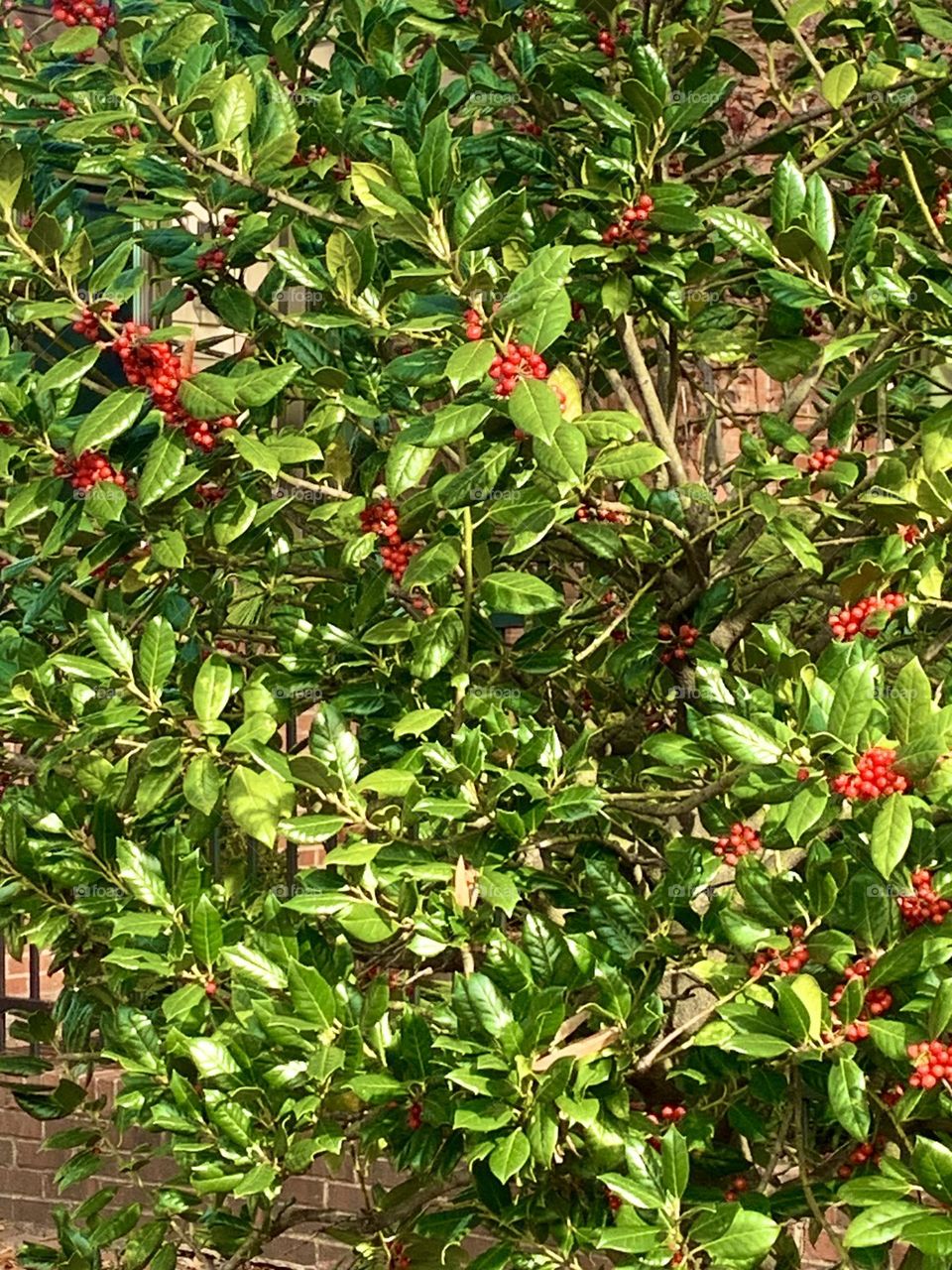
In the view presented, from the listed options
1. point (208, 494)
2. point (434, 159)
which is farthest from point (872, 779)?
point (208, 494)

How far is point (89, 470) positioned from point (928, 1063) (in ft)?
4.77

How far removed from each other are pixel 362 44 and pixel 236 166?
20.1 inches

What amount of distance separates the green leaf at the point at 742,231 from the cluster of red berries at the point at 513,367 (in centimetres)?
42

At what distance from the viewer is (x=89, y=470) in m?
2.83

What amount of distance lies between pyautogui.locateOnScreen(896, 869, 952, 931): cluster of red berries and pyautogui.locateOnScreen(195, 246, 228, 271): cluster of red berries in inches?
56.6

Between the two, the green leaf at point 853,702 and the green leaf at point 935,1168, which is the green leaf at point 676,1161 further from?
the green leaf at point 853,702

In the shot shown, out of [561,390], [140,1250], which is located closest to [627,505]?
[561,390]

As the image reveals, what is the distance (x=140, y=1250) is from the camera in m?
3.17

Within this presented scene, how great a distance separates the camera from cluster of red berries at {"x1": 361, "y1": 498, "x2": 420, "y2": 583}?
2771 mm

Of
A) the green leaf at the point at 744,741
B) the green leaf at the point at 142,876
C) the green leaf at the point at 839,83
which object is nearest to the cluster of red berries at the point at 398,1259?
the green leaf at the point at 142,876

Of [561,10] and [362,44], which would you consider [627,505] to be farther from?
[362,44]

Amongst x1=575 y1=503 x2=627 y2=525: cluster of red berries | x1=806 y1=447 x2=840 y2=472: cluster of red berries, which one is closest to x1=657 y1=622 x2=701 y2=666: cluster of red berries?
x1=575 y1=503 x2=627 y2=525: cluster of red berries

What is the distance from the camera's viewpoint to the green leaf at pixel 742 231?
2.59 meters

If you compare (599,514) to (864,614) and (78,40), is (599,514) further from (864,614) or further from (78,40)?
(78,40)
